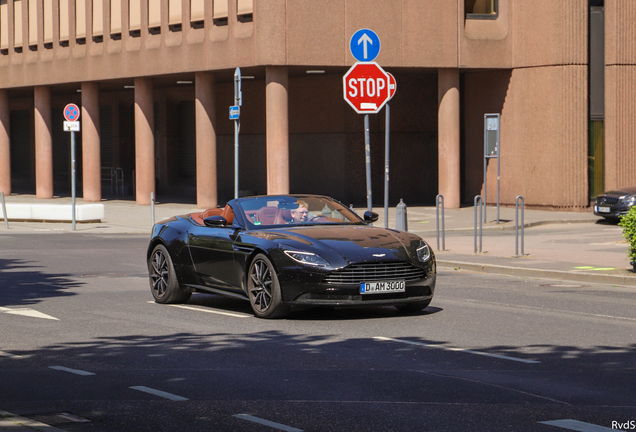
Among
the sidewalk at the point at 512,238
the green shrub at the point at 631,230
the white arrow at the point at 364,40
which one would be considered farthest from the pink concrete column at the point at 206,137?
the green shrub at the point at 631,230

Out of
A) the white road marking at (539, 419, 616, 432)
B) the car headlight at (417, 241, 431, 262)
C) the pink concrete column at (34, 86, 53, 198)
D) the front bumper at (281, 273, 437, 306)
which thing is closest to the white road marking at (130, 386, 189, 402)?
the white road marking at (539, 419, 616, 432)

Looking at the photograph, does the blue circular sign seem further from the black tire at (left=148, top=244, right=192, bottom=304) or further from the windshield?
the black tire at (left=148, top=244, right=192, bottom=304)

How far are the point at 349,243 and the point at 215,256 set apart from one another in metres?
1.84

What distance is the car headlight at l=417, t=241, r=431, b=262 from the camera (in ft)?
36.1

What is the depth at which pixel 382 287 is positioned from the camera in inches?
417

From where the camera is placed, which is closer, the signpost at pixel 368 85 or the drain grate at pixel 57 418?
the drain grate at pixel 57 418

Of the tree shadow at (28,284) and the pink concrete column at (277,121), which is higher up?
the pink concrete column at (277,121)

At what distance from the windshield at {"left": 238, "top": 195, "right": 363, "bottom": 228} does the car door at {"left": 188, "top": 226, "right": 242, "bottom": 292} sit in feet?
1.10

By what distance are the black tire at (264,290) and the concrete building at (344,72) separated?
21.5 m

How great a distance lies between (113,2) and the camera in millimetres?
38688

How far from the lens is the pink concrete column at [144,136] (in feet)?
124

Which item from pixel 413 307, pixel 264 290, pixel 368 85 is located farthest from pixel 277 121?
pixel 264 290

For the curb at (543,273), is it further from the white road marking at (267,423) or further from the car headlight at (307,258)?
the white road marking at (267,423)

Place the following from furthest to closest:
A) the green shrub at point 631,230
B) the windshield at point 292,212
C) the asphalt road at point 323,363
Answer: the green shrub at point 631,230, the windshield at point 292,212, the asphalt road at point 323,363
